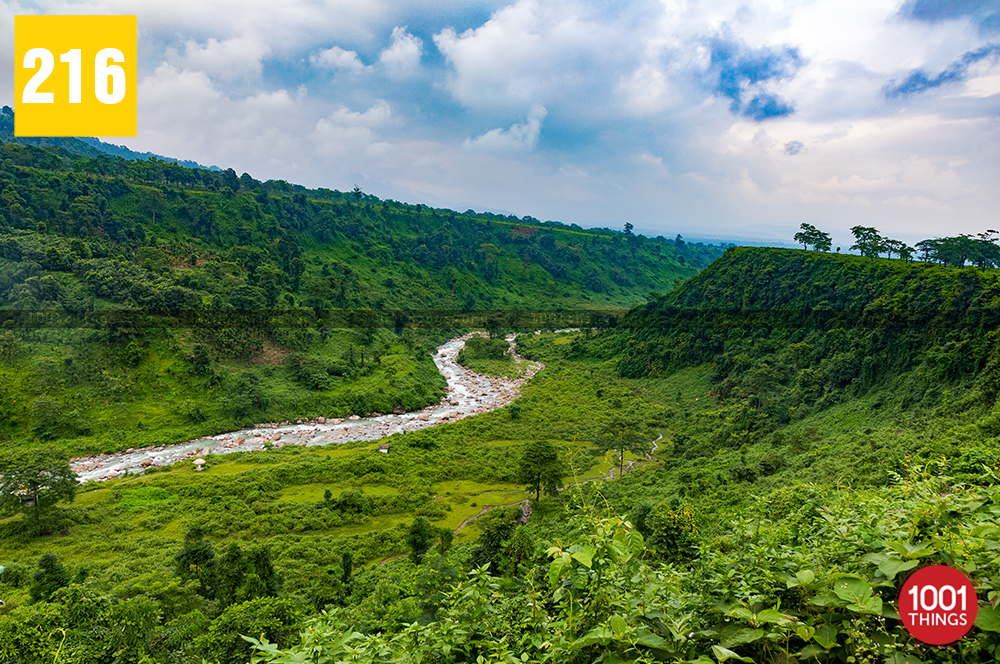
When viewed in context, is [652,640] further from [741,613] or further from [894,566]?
[894,566]

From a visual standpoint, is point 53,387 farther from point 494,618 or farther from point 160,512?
point 494,618

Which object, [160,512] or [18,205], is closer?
[160,512]

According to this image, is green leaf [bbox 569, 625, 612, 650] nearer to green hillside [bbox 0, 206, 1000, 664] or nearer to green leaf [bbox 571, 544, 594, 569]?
green hillside [bbox 0, 206, 1000, 664]

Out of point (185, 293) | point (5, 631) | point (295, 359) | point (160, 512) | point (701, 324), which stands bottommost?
point (160, 512)

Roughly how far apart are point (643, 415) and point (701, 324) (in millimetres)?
12552

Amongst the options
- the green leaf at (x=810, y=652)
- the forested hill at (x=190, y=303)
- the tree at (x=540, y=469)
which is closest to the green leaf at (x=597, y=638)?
the green leaf at (x=810, y=652)

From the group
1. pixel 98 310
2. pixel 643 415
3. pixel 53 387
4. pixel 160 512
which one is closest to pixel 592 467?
pixel 643 415

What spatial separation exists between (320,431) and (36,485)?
49.6 feet

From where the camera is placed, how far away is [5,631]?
725 centimetres

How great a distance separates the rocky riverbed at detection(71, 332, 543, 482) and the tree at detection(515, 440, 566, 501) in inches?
534

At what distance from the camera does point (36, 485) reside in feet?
62.1

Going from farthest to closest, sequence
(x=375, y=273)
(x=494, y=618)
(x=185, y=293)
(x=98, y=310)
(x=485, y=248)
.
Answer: (x=485, y=248)
(x=375, y=273)
(x=185, y=293)
(x=98, y=310)
(x=494, y=618)

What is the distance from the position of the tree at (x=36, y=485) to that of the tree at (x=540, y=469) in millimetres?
19495

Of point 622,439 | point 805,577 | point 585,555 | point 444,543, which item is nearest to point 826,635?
point 805,577
